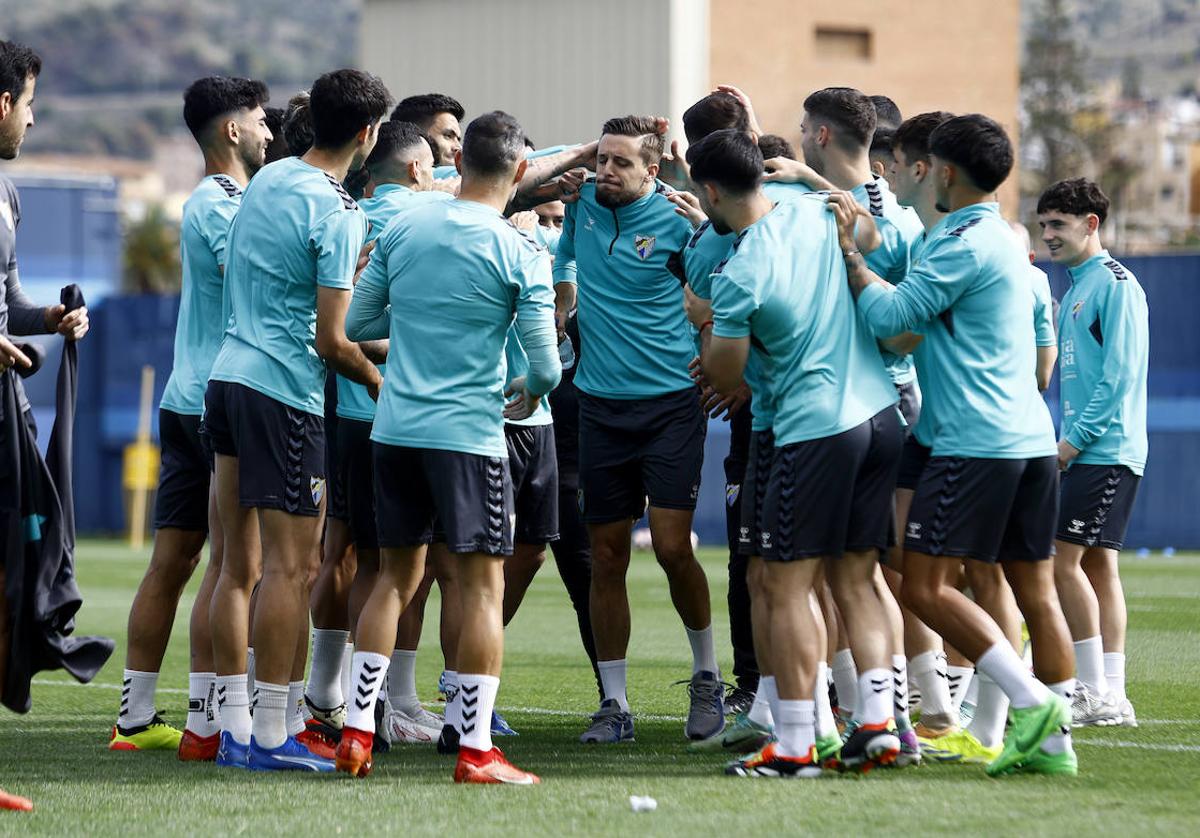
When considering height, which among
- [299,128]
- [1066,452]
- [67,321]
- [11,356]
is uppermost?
[299,128]

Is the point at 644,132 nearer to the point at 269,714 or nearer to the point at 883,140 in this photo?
the point at 883,140

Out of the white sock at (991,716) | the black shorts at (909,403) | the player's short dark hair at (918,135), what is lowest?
the white sock at (991,716)

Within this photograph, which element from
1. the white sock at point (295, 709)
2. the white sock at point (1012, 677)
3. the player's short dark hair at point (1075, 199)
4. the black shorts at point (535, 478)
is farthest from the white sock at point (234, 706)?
the player's short dark hair at point (1075, 199)

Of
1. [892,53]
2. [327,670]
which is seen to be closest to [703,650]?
[327,670]

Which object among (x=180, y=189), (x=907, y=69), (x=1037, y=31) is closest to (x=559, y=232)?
(x=907, y=69)

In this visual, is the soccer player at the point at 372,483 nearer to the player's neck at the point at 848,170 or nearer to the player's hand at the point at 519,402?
the player's hand at the point at 519,402

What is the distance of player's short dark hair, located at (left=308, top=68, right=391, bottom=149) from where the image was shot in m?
6.62

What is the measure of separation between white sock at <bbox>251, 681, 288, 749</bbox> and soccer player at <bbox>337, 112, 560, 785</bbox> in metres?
0.37

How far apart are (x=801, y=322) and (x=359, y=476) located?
191 cm

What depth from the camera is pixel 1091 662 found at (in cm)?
797

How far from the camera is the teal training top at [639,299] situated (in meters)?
7.66

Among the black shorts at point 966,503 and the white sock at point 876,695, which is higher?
the black shorts at point 966,503

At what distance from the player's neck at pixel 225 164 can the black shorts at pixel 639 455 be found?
1.74m

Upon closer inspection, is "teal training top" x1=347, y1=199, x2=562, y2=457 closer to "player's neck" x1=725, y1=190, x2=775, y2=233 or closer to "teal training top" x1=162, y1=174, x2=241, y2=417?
"player's neck" x1=725, y1=190, x2=775, y2=233
